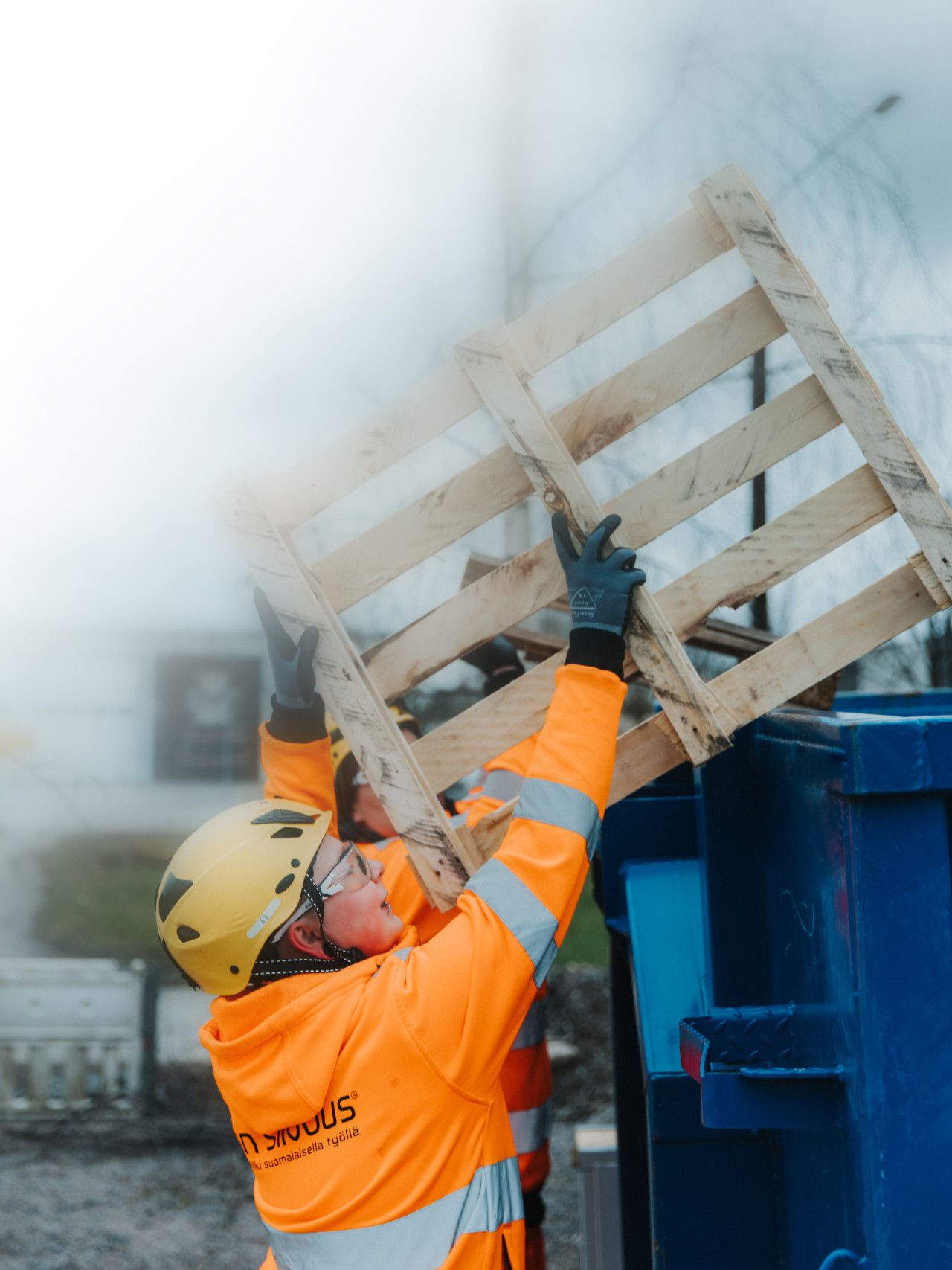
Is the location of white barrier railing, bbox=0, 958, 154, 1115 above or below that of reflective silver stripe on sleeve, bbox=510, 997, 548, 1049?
below

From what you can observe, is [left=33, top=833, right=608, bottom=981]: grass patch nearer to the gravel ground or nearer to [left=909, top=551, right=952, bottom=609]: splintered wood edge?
the gravel ground

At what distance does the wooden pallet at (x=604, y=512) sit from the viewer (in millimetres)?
1722

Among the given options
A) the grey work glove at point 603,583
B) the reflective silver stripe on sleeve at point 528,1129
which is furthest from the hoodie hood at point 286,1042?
the reflective silver stripe on sleeve at point 528,1129

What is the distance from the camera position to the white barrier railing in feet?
18.6

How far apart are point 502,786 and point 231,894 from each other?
44.9 inches

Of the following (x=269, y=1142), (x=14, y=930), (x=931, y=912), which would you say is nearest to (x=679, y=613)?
(x=931, y=912)

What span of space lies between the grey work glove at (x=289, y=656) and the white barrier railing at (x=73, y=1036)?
4391 mm

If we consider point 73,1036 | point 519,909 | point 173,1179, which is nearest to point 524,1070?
point 519,909

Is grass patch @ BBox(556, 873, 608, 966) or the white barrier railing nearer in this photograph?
the white barrier railing

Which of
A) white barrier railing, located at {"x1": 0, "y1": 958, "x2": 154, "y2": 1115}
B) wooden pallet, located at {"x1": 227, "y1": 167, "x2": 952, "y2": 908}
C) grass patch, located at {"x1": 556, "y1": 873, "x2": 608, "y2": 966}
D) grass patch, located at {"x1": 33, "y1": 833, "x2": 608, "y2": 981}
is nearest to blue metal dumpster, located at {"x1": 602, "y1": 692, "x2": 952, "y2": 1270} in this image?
wooden pallet, located at {"x1": 227, "y1": 167, "x2": 952, "y2": 908}

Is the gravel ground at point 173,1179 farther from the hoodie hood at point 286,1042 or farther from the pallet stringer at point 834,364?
the pallet stringer at point 834,364

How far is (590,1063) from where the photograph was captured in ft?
19.4

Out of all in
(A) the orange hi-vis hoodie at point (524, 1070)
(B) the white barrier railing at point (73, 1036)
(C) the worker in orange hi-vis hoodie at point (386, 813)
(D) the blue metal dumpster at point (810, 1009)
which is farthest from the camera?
(B) the white barrier railing at point (73, 1036)

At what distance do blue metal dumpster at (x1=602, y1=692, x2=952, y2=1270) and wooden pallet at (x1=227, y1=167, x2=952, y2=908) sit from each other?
0.25 meters
